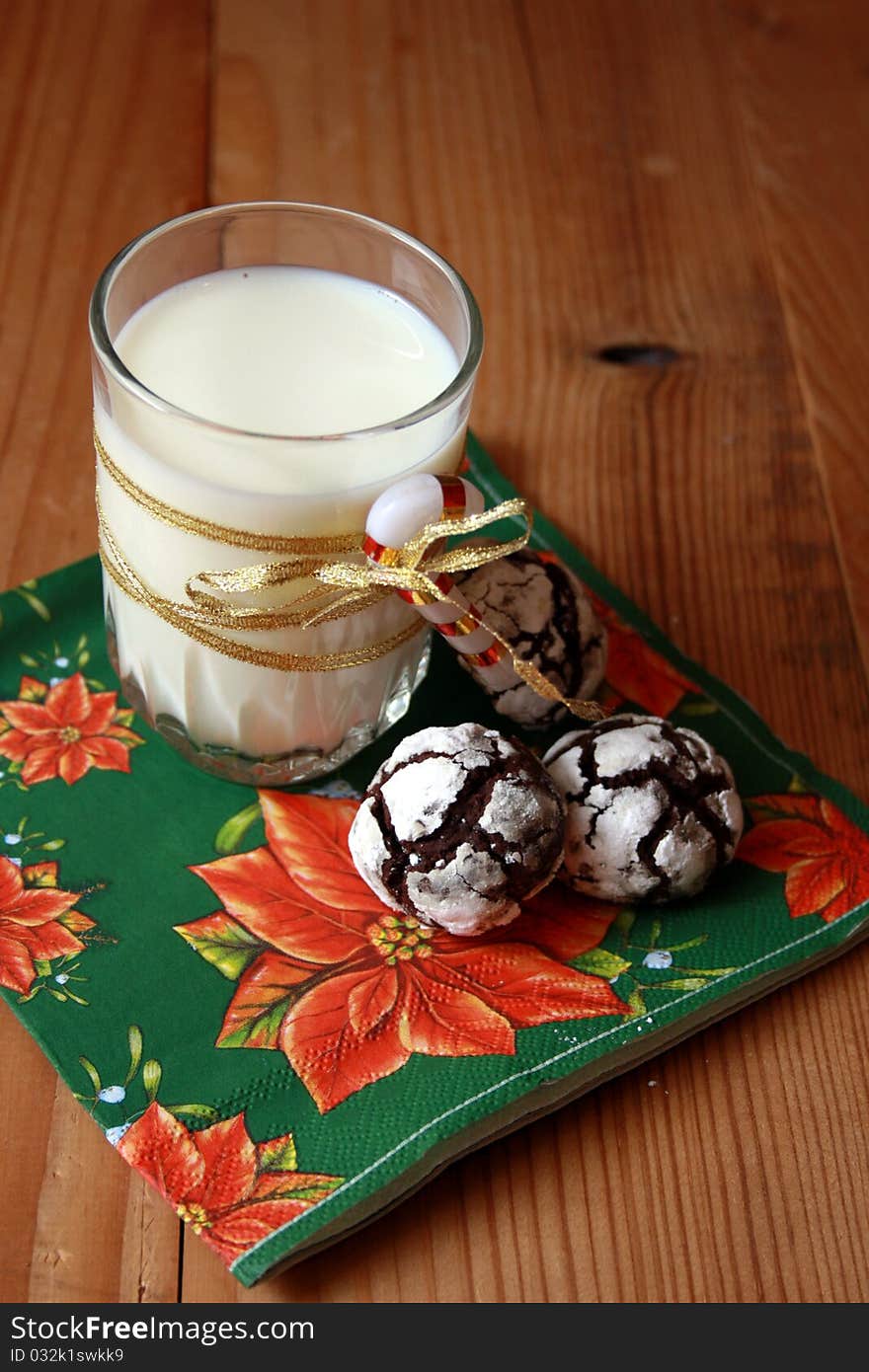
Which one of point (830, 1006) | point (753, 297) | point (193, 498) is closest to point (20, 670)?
point (193, 498)

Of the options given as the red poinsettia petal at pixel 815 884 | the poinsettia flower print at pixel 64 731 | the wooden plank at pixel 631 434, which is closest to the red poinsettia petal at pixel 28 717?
the poinsettia flower print at pixel 64 731

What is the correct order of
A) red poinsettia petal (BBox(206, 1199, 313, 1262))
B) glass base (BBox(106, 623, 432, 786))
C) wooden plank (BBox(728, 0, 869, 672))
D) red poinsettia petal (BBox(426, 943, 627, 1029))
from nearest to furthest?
red poinsettia petal (BBox(206, 1199, 313, 1262)) → red poinsettia petal (BBox(426, 943, 627, 1029)) → glass base (BBox(106, 623, 432, 786)) → wooden plank (BBox(728, 0, 869, 672))

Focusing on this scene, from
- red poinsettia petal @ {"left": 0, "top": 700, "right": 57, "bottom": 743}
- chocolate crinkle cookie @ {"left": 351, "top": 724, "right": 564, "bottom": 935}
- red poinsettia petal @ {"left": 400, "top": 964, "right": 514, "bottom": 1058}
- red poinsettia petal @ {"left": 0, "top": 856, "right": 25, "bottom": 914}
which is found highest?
chocolate crinkle cookie @ {"left": 351, "top": 724, "right": 564, "bottom": 935}

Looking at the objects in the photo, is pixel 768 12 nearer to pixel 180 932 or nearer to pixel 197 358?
pixel 197 358

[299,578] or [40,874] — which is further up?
[299,578]

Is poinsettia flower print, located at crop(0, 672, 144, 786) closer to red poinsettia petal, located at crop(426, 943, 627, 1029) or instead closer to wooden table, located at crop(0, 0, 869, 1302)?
wooden table, located at crop(0, 0, 869, 1302)

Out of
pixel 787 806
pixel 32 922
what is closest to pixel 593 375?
pixel 787 806

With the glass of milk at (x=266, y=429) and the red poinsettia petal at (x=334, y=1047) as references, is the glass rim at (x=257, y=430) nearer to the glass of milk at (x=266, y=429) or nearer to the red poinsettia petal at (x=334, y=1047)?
the glass of milk at (x=266, y=429)

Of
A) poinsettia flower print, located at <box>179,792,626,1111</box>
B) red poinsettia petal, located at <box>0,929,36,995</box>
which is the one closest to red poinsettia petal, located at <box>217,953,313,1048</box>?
poinsettia flower print, located at <box>179,792,626,1111</box>

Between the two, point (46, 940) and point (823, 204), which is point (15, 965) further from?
point (823, 204)
